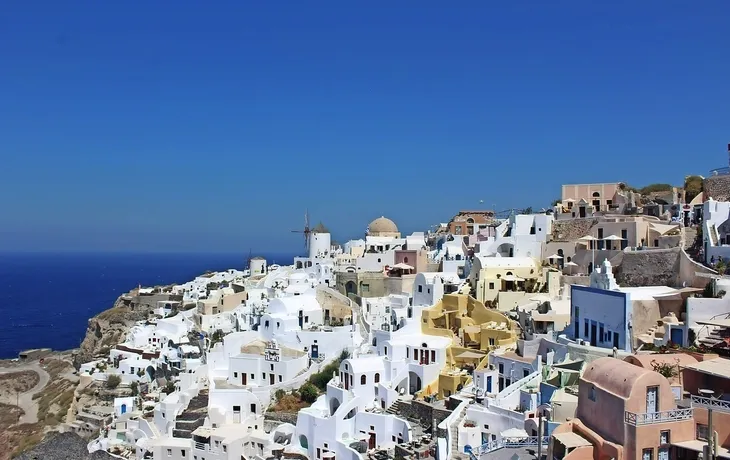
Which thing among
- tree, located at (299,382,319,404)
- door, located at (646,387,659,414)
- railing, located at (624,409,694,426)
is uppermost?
door, located at (646,387,659,414)

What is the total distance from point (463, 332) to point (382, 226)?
2573cm

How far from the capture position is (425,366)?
24391 millimetres

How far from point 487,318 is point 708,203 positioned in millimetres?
10413

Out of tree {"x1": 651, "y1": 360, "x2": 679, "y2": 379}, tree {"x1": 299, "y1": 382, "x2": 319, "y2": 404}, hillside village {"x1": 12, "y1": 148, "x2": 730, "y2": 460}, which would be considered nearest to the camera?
hillside village {"x1": 12, "y1": 148, "x2": 730, "y2": 460}

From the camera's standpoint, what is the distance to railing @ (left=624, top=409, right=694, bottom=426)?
12299 mm

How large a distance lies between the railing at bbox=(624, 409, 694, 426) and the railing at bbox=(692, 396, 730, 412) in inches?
26.1

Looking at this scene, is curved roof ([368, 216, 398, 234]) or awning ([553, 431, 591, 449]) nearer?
awning ([553, 431, 591, 449])

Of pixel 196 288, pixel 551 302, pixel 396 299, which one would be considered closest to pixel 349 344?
pixel 396 299

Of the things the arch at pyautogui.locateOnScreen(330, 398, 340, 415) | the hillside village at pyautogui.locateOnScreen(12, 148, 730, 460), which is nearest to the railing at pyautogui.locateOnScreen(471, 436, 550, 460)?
the hillside village at pyautogui.locateOnScreen(12, 148, 730, 460)

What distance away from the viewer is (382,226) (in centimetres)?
5212

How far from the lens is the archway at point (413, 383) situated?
81.0 ft

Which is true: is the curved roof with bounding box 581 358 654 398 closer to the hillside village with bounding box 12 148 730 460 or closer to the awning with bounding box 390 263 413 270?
the hillside village with bounding box 12 148 730 460

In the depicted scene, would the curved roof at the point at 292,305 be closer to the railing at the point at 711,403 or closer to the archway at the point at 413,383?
the archway at the point at 413,383

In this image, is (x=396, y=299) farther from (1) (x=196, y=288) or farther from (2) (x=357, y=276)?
(1) (x=196, y=288)
